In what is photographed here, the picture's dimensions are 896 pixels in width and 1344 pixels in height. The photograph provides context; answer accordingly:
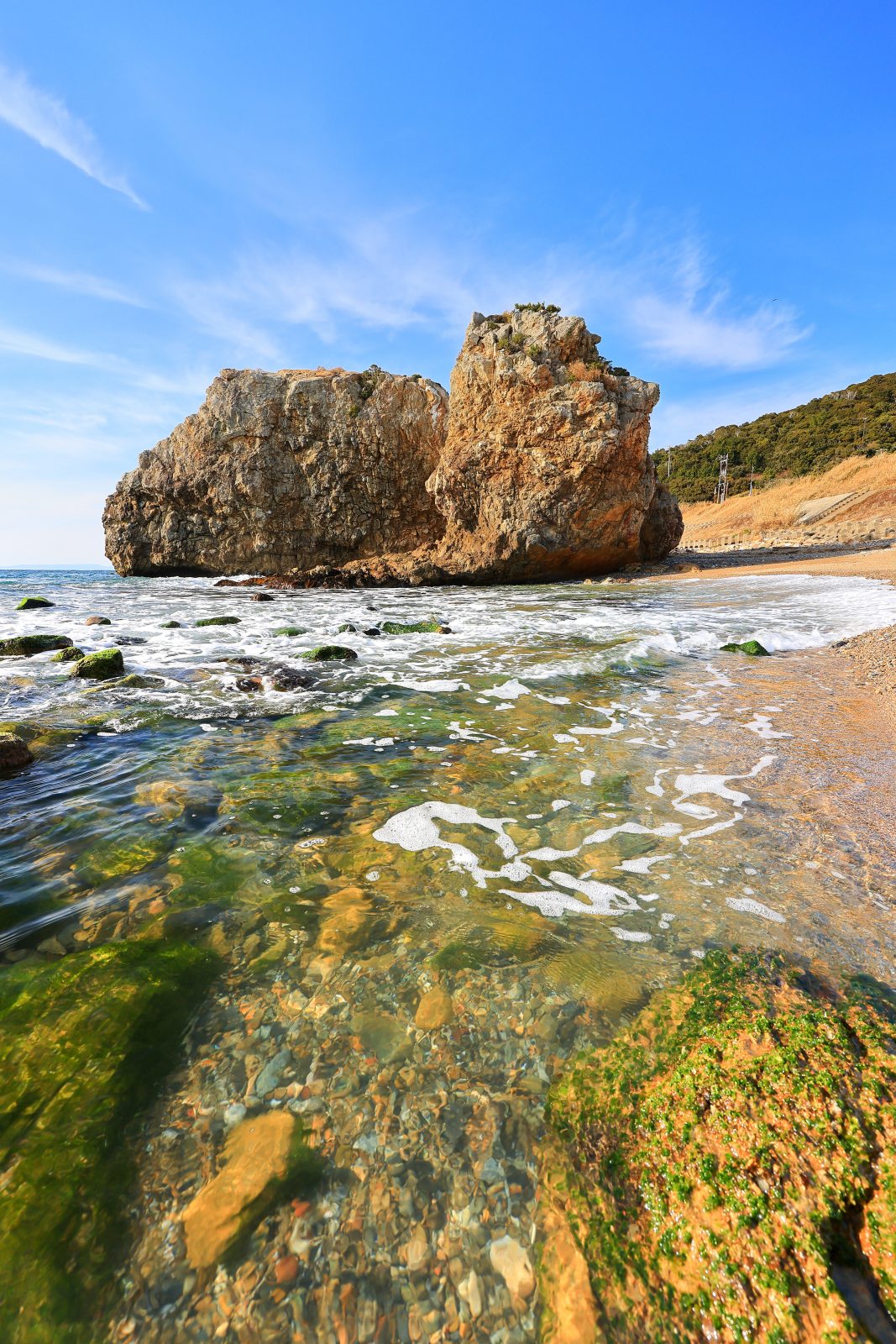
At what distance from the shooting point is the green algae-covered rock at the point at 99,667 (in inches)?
257

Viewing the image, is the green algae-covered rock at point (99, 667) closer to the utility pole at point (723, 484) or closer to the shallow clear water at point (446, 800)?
the shallow clear water at point (446, 800)

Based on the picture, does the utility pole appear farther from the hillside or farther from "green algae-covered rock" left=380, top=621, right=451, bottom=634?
"green algae-covered rock" left=380, top=621, right=451, bottom=634

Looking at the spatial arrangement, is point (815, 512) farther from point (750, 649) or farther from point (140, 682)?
point (140, 682)

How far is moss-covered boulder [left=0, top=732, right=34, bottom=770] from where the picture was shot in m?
3.83

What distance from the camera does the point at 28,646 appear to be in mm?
8164

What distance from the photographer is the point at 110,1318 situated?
113 centimetres

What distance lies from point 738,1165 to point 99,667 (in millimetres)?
7386

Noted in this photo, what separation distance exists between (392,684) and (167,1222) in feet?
17.3

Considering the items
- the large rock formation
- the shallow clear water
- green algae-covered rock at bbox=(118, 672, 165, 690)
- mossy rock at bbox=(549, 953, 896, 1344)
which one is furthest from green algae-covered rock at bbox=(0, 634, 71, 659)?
the large rock formation

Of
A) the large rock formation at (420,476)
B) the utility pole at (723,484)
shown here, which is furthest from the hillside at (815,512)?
Result: the large rock formation at (420,476)

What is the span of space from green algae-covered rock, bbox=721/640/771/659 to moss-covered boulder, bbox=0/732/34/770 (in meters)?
8.12

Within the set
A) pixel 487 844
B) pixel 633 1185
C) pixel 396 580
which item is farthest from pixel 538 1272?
pixel 396 580

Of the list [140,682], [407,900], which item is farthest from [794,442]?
[407,900]

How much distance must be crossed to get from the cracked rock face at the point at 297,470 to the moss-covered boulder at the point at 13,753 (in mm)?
23257
